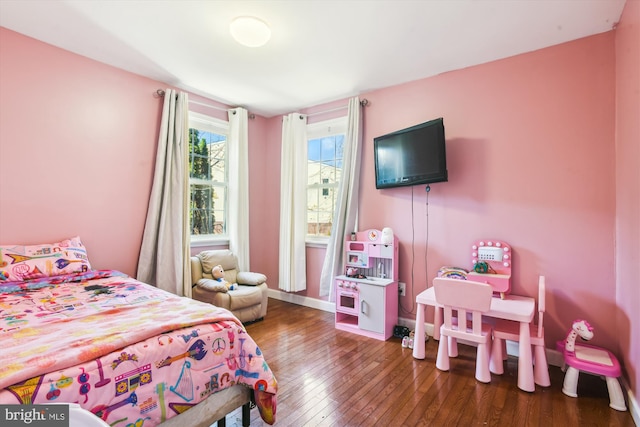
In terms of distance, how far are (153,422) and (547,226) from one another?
2.99 meters

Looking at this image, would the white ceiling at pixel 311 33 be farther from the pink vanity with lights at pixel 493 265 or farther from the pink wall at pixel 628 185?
the pink vanity with lights at pixel 493 265

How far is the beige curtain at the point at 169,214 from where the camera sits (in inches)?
129

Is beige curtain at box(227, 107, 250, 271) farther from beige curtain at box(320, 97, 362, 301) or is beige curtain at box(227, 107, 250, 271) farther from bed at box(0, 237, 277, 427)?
bed at box(0, 237, 277, 427)

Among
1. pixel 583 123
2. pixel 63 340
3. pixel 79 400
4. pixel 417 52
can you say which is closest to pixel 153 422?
pixel 79 400

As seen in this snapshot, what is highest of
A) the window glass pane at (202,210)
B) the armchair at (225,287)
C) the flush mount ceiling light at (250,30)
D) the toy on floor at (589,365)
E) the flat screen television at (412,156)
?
the flush mount ceiling light at (250,30)

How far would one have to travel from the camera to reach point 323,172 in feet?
13.9

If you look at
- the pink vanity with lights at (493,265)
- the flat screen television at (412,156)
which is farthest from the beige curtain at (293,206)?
the pink vanity with lights at (493,265)

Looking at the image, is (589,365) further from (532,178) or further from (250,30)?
(250,30)

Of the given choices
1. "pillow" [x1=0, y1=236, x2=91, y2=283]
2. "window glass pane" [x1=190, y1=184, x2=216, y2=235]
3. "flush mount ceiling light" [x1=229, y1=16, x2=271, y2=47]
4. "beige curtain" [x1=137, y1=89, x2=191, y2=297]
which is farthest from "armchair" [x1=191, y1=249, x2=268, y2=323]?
"flush mount ceiling light" [x1=229, y1=16, x2=271, y2=47]

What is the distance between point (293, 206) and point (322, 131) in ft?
3.52

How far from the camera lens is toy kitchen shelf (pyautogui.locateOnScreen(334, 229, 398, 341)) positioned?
3131mm

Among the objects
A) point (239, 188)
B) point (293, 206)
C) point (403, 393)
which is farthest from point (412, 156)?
point (239, 188)

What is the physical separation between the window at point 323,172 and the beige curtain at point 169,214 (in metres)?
1.59

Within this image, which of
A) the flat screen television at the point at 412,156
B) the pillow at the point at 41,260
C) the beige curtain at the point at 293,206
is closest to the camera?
the pillow at the point at 41,260
